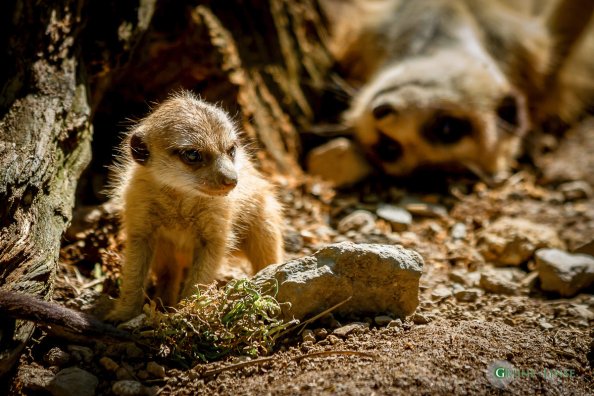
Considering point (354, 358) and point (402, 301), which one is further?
point (402, 301)

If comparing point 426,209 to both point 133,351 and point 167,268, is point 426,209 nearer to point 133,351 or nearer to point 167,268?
point 167,268

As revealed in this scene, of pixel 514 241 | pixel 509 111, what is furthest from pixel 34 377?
pixel 509 111

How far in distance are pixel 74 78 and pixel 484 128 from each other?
3343 mm

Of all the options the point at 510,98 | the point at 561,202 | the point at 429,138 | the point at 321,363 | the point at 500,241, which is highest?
the point at 510,98

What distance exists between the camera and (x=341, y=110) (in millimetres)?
5609

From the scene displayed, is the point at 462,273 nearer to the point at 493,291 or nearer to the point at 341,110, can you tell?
the point at 493,291

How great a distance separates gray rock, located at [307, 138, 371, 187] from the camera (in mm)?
4801

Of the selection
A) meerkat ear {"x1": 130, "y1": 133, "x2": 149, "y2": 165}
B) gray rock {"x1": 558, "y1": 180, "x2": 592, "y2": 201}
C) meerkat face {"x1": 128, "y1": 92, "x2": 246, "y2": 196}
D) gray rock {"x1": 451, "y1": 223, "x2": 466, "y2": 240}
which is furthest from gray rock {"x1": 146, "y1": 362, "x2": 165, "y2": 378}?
gray rock {"x1": 558, "y1": 180, "x2": 592, "y2": 201}

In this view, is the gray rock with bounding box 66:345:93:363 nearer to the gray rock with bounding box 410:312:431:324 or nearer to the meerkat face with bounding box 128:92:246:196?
the meerkat face with bounding box 128:92:246:196

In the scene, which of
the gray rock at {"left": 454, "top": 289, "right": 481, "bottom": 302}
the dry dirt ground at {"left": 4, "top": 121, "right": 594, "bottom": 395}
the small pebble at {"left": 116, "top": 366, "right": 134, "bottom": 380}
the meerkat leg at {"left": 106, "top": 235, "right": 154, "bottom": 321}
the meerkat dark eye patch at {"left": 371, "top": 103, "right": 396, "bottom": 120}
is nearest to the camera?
the dry dirt ground at {"left": 4, "top": 121, "right": 594, "bottom": 395}

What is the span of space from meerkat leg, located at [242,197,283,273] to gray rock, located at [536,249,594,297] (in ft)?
4.76

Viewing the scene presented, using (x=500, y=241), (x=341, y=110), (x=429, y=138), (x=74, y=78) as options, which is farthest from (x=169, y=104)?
(x=341, y=110)

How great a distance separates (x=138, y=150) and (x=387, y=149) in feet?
8.24

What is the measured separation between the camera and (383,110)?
4707 mm
